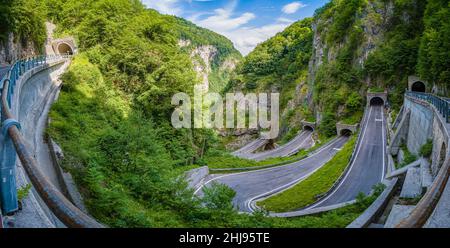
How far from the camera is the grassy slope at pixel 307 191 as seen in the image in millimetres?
22172

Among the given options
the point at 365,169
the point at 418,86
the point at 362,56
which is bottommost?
the point at 365,169

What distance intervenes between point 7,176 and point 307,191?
2260cm

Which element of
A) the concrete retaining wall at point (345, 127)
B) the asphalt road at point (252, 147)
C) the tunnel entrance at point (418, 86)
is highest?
the tunnel entrance at point (418, 86)

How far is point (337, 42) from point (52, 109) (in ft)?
191

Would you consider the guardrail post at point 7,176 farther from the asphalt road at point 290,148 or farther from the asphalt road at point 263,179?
the asphalt road at point 290,148

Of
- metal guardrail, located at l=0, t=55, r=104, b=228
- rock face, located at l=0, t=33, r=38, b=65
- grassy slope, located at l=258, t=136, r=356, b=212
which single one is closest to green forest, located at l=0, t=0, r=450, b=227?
rock face, located at l=0, t=33, r=38, b=65

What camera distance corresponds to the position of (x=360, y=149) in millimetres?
33781

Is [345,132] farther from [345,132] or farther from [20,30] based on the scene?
[20,30]

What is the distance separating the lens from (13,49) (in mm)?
33844

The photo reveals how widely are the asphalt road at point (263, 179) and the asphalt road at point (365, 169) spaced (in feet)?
15.2

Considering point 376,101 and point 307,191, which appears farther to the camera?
point 376,101

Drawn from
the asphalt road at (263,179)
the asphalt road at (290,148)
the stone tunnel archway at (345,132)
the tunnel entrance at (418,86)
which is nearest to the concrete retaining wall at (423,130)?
the asphalt road at (263,179)

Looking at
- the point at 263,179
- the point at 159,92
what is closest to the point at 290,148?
the point at 263,179
